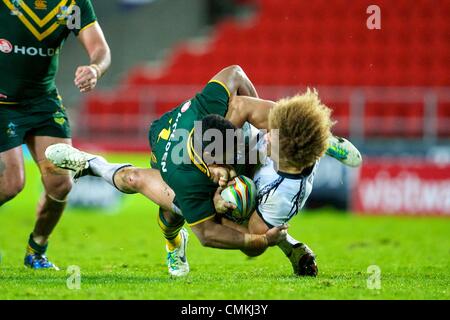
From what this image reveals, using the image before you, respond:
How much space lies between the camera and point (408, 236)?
11766 mm

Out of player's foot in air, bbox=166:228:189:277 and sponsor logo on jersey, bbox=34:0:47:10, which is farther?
sponsor logo on jersey, bbox=34:0:47:10

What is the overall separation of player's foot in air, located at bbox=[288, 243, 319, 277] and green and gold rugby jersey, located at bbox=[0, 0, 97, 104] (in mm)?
2827

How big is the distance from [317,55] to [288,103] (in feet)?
41.1

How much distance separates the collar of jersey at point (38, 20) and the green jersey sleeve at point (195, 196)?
78.6 inches

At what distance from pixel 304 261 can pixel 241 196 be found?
1042 mm

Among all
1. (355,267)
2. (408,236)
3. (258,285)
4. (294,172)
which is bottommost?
(408,236)

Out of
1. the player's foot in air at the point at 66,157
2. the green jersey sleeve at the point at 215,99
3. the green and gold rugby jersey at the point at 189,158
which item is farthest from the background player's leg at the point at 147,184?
the green jersey sleeve at the point at 215,99

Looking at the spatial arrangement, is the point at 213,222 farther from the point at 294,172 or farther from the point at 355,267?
the point at 355,267

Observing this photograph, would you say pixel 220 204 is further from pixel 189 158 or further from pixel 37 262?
pixel 37 262

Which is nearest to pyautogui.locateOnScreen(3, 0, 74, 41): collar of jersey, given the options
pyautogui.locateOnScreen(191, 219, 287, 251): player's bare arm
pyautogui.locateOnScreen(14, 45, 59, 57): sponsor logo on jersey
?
pyautogui.locateOnScreen(14, 45, 59, 57): sponsor logo on jersey

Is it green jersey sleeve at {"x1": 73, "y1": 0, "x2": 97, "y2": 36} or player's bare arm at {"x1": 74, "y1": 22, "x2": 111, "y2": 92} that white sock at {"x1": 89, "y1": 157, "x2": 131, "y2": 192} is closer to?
player's bare arm at {"x1": 74, "y1": 22, "x2": 111, "y2": 92}

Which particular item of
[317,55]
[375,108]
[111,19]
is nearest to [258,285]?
[375,108]

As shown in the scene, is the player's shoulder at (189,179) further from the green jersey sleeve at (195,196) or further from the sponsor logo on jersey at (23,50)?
the sponsor logo on jersey at (23,50)

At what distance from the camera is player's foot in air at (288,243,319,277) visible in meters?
7.16
